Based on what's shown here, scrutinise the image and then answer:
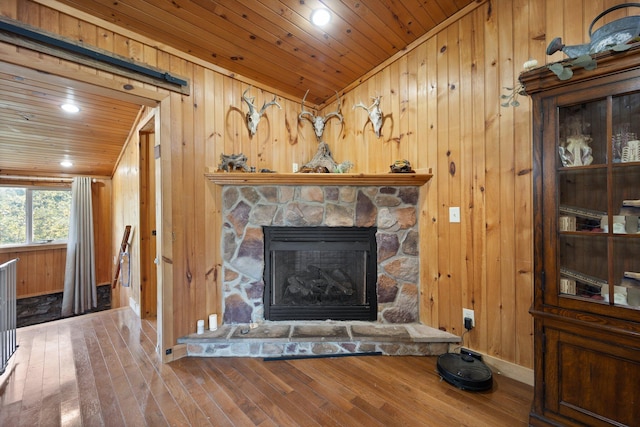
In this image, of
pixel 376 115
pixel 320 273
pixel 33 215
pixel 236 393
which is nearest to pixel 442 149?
pixel 376 115

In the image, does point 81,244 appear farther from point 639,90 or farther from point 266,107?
point 639,90

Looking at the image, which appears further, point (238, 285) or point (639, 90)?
point (238, 285)

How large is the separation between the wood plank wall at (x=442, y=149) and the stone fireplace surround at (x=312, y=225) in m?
0.12

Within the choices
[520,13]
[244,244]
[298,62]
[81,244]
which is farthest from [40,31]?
[81,244]

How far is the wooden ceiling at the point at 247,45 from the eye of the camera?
174 cm

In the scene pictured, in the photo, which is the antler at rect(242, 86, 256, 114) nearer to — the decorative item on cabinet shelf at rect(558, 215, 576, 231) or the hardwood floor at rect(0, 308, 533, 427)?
the hardwood floor at rect(0, 308, 533, 427)

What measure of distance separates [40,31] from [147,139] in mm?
1478

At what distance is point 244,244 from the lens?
2.36m

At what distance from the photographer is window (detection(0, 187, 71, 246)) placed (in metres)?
4.17

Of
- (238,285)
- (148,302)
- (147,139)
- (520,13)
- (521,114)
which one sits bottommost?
(148,302)

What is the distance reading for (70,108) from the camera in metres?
2.50

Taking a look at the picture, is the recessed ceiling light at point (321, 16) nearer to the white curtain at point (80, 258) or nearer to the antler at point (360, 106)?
the antler at point (360, 106)

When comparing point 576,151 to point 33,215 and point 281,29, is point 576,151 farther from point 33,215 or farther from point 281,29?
point 33,215

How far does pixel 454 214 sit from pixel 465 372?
1151mm
